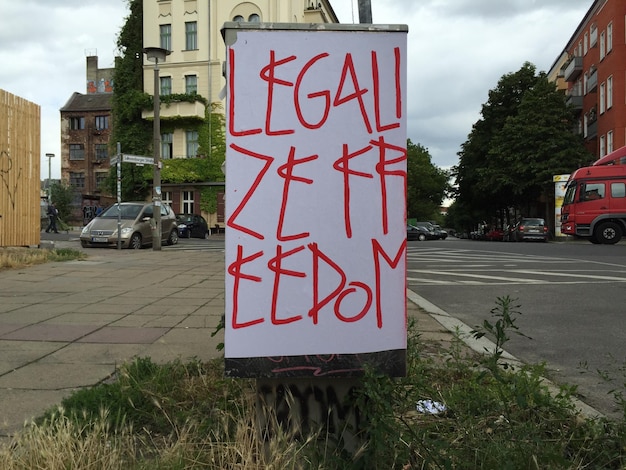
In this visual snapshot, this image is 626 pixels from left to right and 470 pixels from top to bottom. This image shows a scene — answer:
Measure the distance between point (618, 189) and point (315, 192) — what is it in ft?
80.6

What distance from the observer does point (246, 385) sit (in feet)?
9.80

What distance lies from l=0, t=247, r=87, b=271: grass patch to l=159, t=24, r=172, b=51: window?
3087cm

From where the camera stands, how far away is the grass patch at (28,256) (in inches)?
428

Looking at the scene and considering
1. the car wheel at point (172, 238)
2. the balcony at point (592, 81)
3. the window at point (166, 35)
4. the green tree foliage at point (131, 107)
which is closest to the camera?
the car wheel at point (172, 238)

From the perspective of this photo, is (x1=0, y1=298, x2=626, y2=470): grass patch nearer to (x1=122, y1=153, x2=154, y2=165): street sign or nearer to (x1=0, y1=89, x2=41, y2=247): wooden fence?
(x1=0, y1=89, x2=41, y2=247): wooden fence

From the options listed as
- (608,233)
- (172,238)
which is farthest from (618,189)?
(172,238)

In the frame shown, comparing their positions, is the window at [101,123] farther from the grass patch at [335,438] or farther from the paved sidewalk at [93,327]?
the grass patch at [335,438]

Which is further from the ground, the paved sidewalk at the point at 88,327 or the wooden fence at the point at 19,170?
the wooden fence at the point at 19,170

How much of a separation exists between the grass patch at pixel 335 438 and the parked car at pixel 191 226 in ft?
91.7

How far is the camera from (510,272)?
11.4 metres

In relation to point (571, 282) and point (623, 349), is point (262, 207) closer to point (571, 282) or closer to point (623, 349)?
point (623, 349)

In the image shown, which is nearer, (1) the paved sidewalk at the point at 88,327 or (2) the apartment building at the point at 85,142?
(1) the paved sidewalk at the point at 88,327

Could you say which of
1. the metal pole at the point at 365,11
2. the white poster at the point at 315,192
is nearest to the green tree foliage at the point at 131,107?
the metal pole at the point at 365,11

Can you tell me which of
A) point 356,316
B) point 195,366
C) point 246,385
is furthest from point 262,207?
point 195,366
